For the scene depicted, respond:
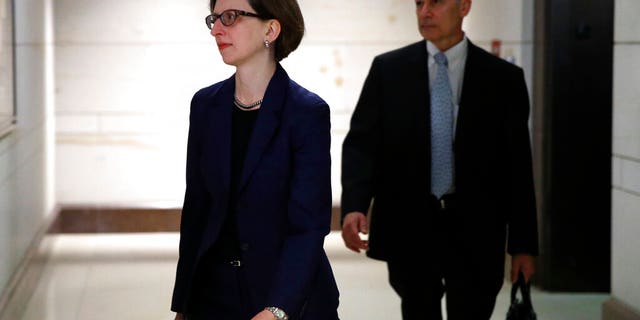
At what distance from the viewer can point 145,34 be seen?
5566 millimetres

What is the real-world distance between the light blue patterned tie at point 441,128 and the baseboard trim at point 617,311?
1.53 meters

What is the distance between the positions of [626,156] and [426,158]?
5.17ft

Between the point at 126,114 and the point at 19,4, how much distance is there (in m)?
0.90

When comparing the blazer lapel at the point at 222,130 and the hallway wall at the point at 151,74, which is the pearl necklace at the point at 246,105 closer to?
A: the blazer lapel at the point at 222,130

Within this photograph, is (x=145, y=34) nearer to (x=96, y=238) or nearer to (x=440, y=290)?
(x=96, y=238)

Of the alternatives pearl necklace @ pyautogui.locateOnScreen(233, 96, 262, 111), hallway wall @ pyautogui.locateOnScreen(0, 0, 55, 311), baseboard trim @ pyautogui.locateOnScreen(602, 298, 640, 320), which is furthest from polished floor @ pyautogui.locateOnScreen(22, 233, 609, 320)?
pearl necklace @ pyautogui.locateOnScreen(233, 96, 262, 111)

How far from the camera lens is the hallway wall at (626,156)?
529 cm

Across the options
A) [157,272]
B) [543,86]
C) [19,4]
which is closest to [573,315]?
[543,86]

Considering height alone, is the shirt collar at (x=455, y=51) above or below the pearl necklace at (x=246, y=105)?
above

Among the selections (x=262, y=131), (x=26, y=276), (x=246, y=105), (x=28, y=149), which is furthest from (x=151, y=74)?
(x=262, y=131)

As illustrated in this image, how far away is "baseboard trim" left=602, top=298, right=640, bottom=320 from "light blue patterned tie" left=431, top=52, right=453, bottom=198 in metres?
1.53

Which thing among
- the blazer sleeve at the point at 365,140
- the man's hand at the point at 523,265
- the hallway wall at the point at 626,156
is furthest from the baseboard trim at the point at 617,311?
the blazer sleeve at the point at 365,140

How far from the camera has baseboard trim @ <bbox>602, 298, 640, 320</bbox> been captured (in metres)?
5.33

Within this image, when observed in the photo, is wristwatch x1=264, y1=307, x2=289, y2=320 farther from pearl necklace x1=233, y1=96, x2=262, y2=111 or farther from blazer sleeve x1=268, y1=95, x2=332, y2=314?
pearl necklace x1=233, y1=96, x2=262, y2=111
